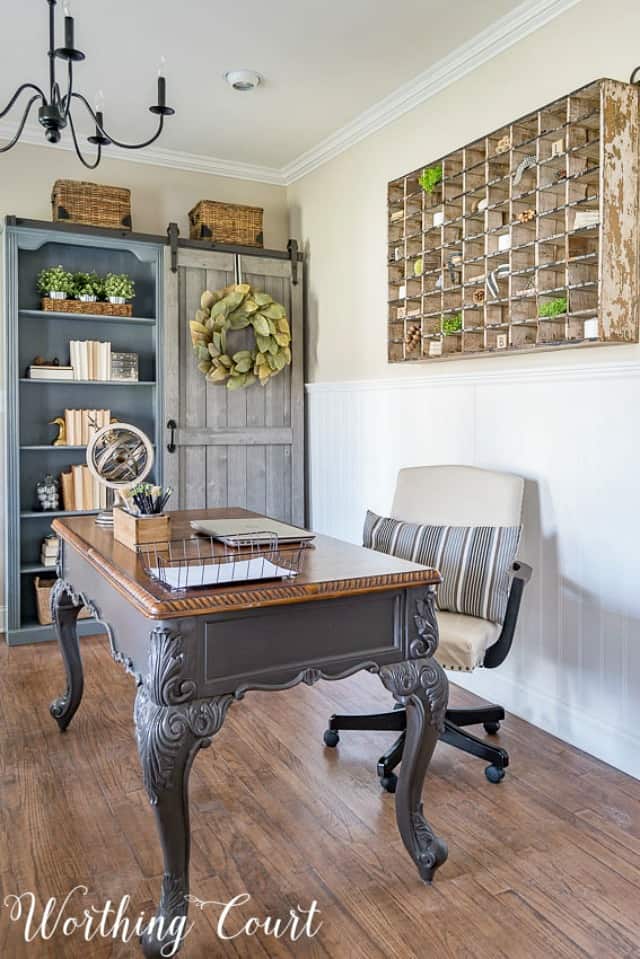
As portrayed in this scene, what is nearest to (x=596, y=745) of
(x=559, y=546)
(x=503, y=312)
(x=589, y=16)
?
(x=559, y=546)

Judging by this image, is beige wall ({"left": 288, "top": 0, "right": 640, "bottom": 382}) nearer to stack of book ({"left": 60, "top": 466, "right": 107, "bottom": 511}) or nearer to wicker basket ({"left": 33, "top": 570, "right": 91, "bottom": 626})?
stack of book ({"left": 60, "top": 466, "right": 107, "bottom": 511})

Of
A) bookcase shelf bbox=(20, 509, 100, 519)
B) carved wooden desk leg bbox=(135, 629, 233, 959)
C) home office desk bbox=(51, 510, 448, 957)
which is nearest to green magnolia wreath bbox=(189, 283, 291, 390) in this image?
bookcase shelf bbox=(20, 509, 100, 519)

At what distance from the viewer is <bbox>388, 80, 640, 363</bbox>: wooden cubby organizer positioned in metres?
2.42

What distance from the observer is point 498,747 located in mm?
2523

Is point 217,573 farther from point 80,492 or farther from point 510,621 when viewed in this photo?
point 80,492

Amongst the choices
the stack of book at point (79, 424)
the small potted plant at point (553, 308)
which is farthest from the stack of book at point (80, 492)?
the small potted plant at point (553, 308)

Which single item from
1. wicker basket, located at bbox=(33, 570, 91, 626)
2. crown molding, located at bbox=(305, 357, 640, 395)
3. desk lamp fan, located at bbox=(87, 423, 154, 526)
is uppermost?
crown molding, located at bbox=(305, 357, 640, 395)

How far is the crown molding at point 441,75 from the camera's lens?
2758mm

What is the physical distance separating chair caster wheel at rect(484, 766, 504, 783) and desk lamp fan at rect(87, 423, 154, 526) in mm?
1417

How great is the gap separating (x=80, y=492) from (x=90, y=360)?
692 mm

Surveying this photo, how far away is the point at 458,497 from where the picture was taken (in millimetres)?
2854

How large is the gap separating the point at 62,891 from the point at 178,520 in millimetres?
1110

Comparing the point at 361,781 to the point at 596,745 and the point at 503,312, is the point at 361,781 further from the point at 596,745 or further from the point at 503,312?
the point at 503,312

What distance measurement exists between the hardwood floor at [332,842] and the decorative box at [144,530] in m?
0.80
